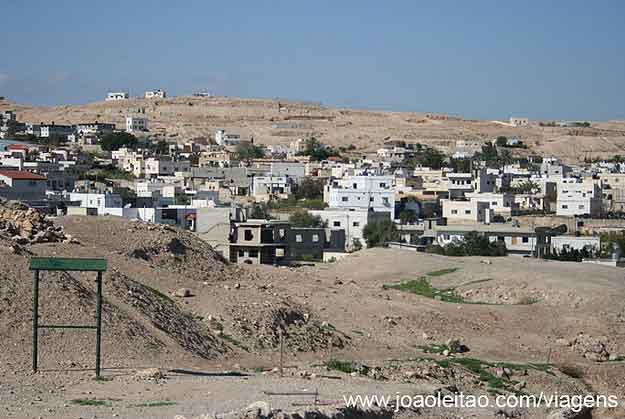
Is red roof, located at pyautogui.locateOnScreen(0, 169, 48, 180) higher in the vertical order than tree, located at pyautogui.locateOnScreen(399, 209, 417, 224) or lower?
higher

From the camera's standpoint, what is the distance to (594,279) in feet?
97.4

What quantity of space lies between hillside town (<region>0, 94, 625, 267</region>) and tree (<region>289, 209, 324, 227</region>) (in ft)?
0.19

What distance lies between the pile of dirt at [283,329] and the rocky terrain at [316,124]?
92.5 m

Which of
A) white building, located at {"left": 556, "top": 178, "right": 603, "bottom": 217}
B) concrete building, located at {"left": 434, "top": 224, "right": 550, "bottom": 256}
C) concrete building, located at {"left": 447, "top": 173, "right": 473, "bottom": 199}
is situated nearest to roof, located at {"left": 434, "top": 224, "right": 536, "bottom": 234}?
concrete building, located at {"left": 434, "top": 224, "right": 550, "bottom": 256}

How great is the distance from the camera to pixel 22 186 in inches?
1860

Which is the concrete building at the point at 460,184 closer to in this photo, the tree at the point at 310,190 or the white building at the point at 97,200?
the tree at the point at 310,190


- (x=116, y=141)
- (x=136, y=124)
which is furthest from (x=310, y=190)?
(x=136, y=124)

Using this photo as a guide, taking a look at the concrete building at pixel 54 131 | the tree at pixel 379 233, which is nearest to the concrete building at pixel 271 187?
the tree at pixel 379 233

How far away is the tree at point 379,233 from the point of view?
151 feet

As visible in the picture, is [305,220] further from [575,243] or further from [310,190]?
[310,190]

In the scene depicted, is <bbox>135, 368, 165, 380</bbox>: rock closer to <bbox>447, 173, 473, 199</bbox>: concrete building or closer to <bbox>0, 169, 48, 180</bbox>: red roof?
<bbox>0, 169, 48, 180</bbox>: red roof

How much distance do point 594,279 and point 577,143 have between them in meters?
95.8

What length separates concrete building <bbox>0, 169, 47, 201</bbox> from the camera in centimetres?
4616

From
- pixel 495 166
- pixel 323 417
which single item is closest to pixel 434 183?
pixel 495 166
